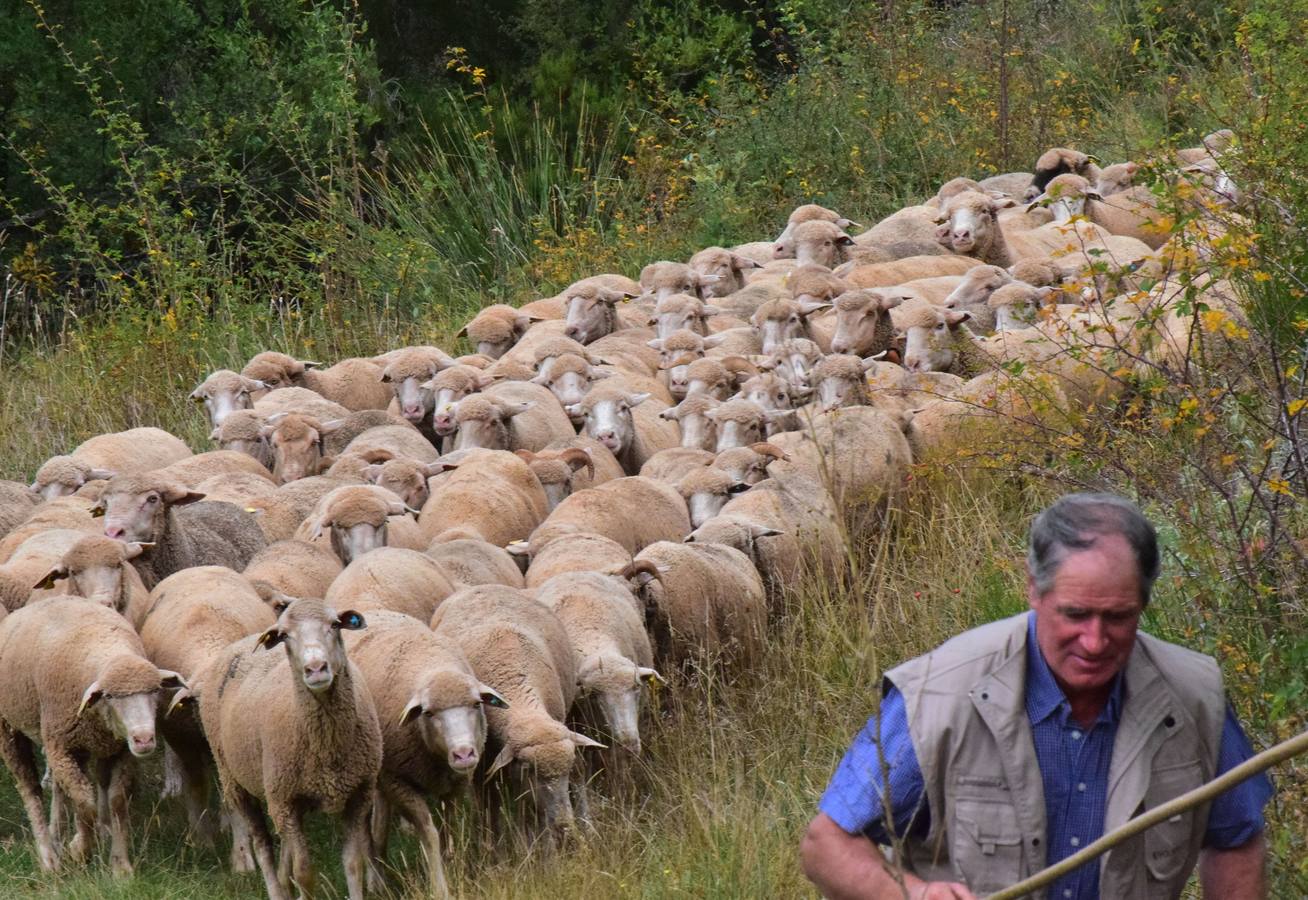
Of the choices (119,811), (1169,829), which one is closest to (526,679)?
(119,811)

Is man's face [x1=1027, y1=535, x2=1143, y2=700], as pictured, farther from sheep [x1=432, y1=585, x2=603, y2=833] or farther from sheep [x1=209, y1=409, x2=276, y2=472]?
sheep [x1=209, y1=409, x2=276, y2=472]

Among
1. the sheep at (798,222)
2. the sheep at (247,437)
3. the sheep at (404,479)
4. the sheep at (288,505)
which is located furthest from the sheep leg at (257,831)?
the sheep at (798,222)

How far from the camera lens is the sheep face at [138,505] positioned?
378 inches

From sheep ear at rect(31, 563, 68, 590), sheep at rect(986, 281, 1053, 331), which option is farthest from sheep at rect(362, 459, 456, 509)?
sheep at rect(986, 281, 1053, 331)

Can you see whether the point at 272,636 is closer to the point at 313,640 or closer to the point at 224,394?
the point at 313,640

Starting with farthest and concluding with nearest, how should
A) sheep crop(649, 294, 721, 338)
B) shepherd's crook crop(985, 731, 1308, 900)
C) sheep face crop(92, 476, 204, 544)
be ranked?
sheep crop(649, 294, 721, 338)
sheep face crop(92, 476, 204, 544)
shepherd's crook crop(985, 731, 1308, 900)

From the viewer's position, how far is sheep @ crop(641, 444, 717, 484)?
11.1m

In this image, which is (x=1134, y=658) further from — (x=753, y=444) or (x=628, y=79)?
(x=628, y=79)

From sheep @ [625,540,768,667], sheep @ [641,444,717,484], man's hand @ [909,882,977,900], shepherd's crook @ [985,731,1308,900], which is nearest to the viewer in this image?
shepherd's crook @ [985,731,1308,900]

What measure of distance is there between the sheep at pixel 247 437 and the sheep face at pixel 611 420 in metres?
2.04

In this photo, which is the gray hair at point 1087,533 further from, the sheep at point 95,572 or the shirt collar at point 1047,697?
the sheep at point 95,572

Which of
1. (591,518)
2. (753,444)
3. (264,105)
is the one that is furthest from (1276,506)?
(264,105)

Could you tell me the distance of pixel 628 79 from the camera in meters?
23.8

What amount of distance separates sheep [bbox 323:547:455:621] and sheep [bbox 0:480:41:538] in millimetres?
2753
